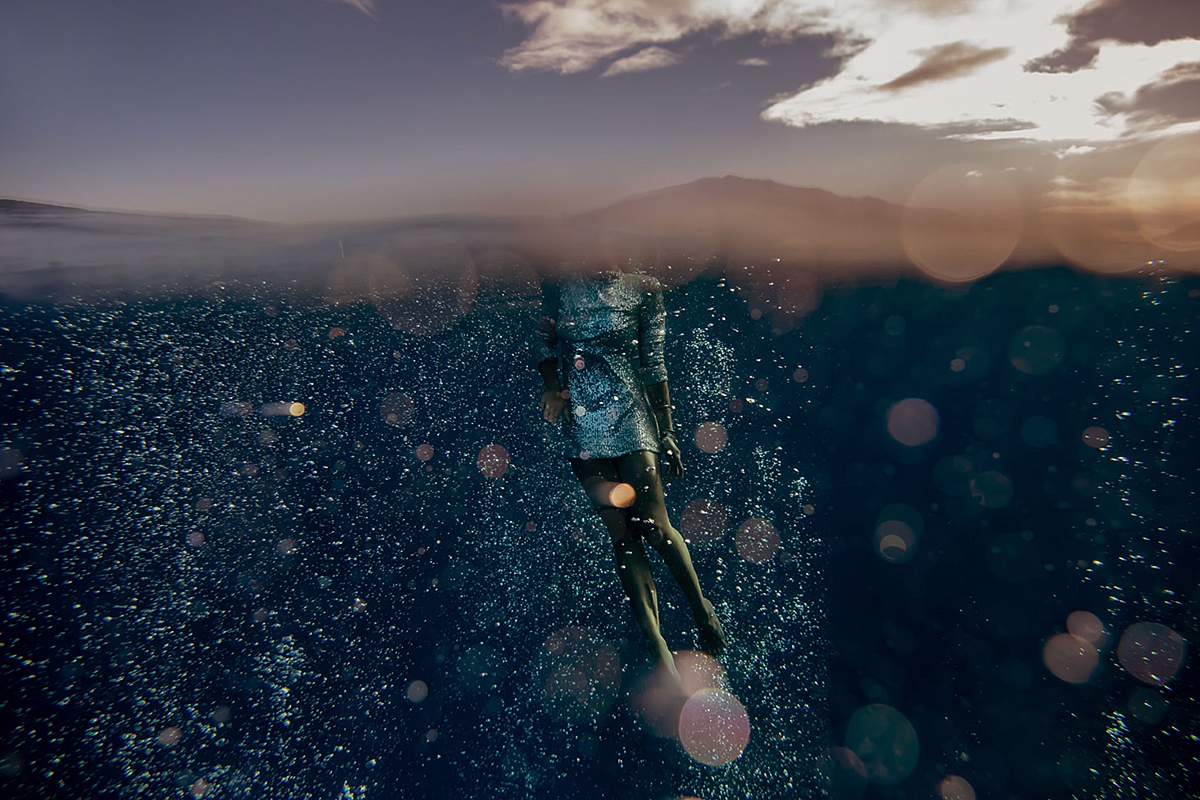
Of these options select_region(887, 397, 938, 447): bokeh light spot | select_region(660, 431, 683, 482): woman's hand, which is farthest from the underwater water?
select_region(660, 431, 683, 482): woman's hand

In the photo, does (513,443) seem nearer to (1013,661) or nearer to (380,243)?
(380,243)

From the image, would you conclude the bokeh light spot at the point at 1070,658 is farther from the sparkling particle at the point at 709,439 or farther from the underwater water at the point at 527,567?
the sparkling particle at the point at 709,439

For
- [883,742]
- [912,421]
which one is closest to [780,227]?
[912,421]

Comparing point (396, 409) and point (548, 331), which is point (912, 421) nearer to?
point (548, 331)

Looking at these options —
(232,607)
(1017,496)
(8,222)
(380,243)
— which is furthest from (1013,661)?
(8,222)

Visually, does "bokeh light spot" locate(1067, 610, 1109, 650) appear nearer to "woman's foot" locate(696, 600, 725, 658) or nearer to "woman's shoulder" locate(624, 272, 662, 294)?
"woman's foot" locate(696, 600, 725, 658)

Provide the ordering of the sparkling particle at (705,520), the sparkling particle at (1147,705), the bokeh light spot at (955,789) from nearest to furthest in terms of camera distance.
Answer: the bokeh light spot at (955,789), the sparkling particle at (1147,705), the sparkling particle at (705,520)

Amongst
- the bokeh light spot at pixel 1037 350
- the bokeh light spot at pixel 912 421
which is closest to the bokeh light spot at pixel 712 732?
the bokeh light spot at pixel 912 421
